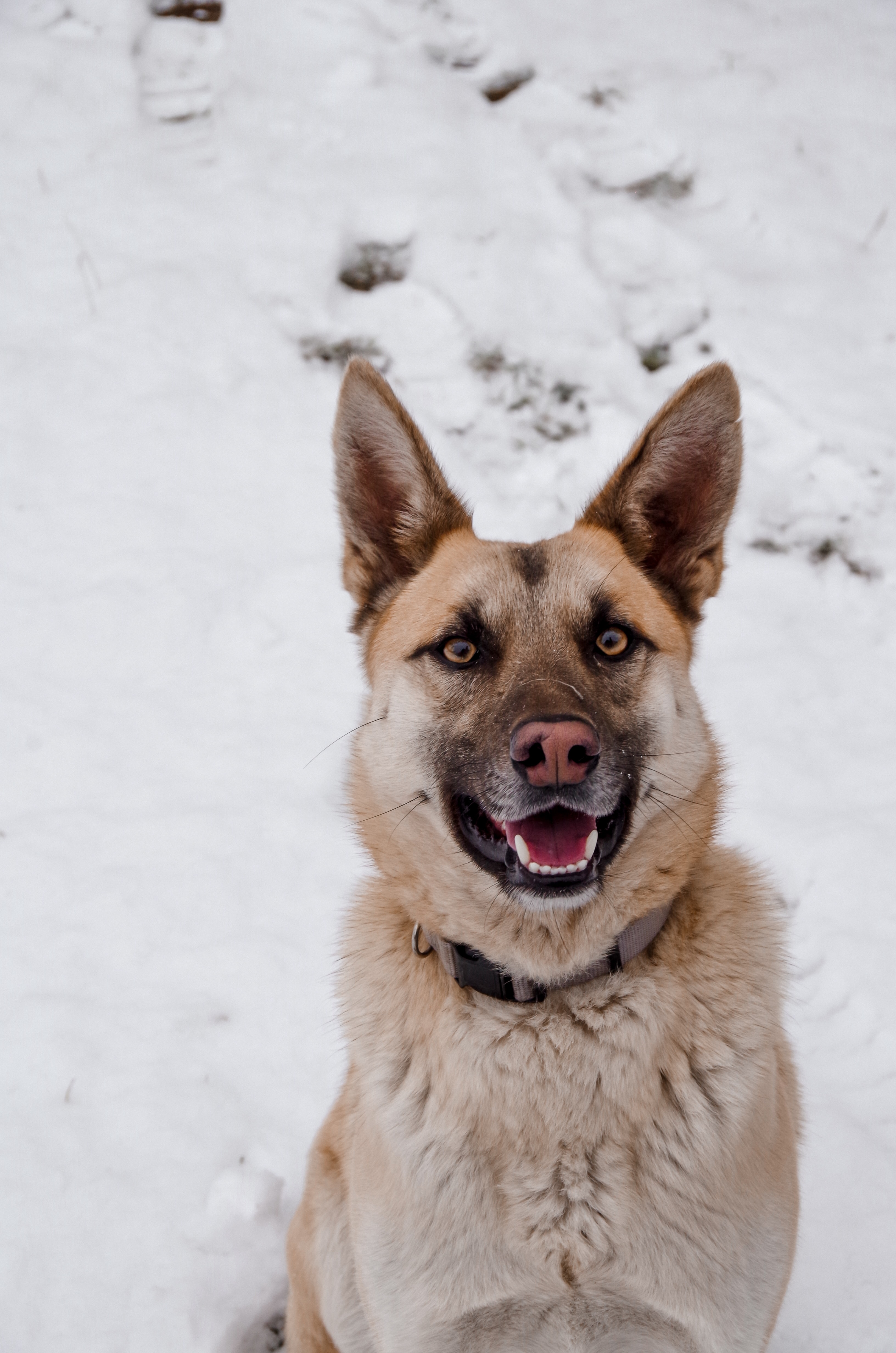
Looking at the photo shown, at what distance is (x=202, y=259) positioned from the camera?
5.65 m

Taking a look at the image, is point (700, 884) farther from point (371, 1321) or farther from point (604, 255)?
point (604, 255)

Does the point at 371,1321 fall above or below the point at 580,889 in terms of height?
below

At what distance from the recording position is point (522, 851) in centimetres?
195

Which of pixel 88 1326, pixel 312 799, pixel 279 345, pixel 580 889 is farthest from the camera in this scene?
pixel 279 345

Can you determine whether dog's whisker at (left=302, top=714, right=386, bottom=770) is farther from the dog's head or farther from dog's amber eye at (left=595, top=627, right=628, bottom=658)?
dog's amber eye at (left=595, top=627, right=628, bottom=658)

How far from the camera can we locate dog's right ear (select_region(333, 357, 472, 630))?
2371 millimetres

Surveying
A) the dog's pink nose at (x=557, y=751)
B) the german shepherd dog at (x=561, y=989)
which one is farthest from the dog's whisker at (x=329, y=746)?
the dog's pink nose at (x=557, y=751)

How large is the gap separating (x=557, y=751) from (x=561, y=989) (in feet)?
1.90

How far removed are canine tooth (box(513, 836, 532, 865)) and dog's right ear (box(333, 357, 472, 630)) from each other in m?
0.89

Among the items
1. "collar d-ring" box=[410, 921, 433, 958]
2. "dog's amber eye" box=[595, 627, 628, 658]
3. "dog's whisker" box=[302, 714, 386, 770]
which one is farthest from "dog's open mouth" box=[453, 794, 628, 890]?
"dog's whisker" box=[302, 714, 386, 770]

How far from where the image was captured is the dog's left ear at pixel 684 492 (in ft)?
7.42

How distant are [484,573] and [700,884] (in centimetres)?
90

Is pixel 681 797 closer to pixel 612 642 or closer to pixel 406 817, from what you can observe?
pixel 612 642

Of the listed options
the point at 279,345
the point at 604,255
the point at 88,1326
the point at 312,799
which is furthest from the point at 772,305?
the point at 88,1326
